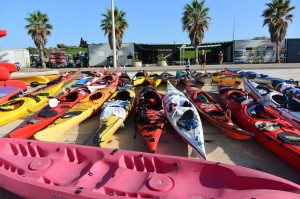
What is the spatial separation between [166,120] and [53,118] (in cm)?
280

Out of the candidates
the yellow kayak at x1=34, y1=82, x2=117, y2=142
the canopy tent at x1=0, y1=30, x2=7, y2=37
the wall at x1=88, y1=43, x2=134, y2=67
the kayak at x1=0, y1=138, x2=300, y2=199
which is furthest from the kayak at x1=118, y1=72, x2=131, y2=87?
the wall at x1=88, y1=43, x2=134, y2=67

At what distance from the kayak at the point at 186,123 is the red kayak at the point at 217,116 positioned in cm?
48

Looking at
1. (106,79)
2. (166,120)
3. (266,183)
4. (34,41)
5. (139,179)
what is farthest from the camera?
(34,41)

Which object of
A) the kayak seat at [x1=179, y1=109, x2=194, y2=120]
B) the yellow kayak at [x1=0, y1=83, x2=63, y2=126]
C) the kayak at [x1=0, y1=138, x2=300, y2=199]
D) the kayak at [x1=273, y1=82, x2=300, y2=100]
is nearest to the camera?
the kayak at [x1=0, y1=138, x2=300, y2=199]

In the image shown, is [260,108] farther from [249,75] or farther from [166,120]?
[249,75]

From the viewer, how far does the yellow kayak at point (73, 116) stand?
5.14 metres

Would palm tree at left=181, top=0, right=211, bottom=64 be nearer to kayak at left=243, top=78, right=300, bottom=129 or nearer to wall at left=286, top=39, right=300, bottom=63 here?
wall at left=286, top=39, right=300, bottom=63

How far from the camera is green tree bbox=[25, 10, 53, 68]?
111 ft

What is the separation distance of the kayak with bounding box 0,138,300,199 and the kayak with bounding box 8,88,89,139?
3.51 feet

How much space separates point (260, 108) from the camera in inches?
224

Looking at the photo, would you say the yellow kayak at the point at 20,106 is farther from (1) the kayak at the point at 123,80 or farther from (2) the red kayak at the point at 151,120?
(2) the red kayak at the point at 151,120

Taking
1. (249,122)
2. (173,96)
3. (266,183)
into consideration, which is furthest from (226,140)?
(266,183)

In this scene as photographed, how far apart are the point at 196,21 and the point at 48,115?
29.0m

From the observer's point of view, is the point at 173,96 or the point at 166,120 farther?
the point at 173,96
